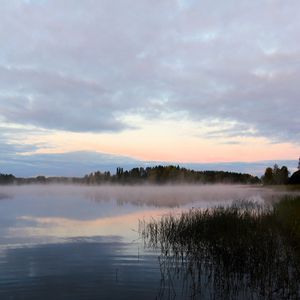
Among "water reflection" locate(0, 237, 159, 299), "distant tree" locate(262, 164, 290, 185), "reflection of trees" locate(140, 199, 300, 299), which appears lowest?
"water reflection" locate(0, 237, 159, 299)

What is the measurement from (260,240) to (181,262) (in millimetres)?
3045

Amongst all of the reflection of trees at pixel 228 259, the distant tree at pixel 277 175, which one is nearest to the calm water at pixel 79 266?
the reflection of trees at pixel 228 259

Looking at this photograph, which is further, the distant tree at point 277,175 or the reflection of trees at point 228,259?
the distant tree at point 277,175

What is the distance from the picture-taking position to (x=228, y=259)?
1333cm

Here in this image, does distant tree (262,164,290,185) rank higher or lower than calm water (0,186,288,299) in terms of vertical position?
higher

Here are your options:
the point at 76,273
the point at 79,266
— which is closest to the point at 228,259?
the point at 76,273

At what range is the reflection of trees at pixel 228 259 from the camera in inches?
438

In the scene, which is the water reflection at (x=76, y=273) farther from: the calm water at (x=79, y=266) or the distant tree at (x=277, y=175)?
the distant tree at (x=277, y=175)

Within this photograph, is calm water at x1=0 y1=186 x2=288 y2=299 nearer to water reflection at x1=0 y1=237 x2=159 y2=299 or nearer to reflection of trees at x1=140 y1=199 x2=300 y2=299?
water reflection at x1=0 y1=237 x2=159 y2=299

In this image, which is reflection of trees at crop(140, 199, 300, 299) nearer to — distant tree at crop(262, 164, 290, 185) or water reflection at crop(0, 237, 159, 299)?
water reflection at crop(0, 237, 159, 299)

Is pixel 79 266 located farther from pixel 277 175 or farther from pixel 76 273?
pixel 277 175

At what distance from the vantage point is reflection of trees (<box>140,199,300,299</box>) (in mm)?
11133

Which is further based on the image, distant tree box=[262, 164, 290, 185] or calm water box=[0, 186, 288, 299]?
distant tree box=[262, 164, 290, 185]

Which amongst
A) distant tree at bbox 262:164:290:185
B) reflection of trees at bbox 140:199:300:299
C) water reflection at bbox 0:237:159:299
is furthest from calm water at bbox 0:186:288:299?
distant tree at bbox 262:164:290:185
